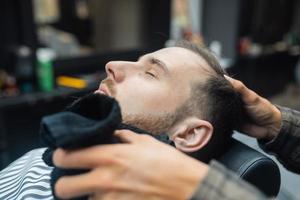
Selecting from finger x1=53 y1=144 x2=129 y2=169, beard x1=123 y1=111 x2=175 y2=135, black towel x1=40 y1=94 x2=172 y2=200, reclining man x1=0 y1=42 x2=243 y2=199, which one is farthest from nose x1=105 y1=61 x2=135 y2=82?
finger x1=53 y1=144 x2=129 y2=169

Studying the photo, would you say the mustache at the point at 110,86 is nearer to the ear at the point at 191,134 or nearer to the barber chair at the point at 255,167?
the ear at the point at 191,134

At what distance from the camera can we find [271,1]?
3.60m

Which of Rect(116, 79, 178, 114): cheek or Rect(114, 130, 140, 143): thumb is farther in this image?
Rect(116, 79, 178, 114): cheek

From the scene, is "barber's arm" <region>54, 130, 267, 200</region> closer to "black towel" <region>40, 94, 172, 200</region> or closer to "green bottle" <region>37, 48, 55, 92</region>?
"black towel" <region>40, 94, 172, 200</region>

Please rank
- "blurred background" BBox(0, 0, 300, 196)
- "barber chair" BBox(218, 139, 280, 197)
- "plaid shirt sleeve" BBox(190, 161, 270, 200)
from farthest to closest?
"blurred background" BBox(0, 0, 300, 196) → "barber chair" BBox(218, 139, 280, 197) → "plaid shirt sleeve" BBox(190, 161, 270, 200)

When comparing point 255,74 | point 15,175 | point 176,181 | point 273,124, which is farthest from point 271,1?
point 176,181

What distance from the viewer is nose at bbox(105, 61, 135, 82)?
0.94m

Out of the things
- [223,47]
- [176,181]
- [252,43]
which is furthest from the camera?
[252,43]

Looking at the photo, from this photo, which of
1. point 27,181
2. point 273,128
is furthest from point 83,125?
point 273,128

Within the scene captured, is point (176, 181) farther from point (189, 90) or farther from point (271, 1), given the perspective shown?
point (271, 1)

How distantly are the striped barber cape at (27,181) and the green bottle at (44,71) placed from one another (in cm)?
111

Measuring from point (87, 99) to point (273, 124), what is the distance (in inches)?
21.5

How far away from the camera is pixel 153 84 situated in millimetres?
920

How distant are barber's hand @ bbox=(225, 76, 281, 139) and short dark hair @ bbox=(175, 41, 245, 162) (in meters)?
0.03
